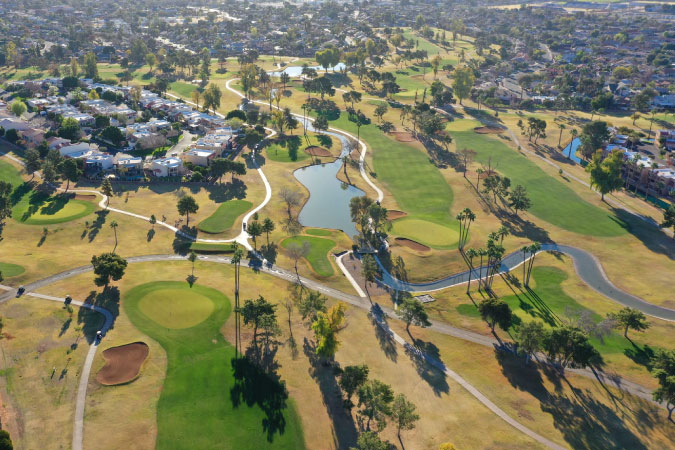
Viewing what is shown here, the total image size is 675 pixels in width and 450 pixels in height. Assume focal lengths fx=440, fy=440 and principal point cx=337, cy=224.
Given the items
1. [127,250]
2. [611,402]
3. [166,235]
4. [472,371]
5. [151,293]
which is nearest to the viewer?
[611,402]

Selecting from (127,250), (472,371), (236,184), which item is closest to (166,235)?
(127,250)

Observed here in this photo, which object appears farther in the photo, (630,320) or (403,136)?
(403,136)

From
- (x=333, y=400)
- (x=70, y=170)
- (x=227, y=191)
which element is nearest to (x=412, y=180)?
(x=227, y=191)

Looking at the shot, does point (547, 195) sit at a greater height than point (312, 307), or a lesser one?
lesser

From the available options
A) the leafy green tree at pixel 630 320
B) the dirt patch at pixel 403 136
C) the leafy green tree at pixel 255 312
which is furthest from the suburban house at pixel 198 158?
the leafy green tree at pixel 630 320

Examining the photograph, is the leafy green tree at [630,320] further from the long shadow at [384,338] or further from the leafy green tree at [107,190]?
the leafy green tree at [107,190]

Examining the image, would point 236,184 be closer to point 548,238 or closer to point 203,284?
point 203,284

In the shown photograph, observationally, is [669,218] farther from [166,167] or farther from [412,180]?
[166,167]
